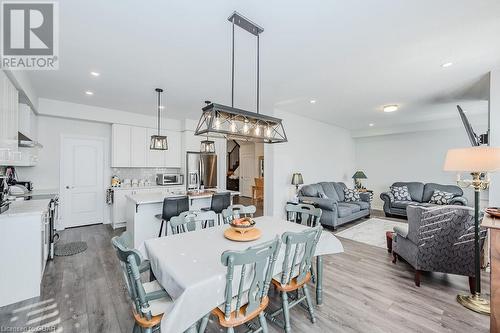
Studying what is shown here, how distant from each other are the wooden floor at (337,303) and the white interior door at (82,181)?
2.05m

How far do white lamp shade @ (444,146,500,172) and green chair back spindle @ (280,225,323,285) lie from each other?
177 cm

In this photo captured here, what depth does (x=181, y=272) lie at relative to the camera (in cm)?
145

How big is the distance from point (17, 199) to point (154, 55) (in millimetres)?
3018

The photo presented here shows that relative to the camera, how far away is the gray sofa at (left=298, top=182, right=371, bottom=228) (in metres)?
4.89

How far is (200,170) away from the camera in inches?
244

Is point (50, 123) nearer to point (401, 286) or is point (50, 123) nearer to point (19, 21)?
point (19, 21)

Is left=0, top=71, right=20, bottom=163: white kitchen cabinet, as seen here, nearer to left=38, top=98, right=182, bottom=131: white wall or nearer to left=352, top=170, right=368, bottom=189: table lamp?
left=38, top=98, right=182, bottom=131: white wall

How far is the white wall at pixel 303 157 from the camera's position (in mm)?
5148

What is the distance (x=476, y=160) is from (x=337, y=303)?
2.06 meters

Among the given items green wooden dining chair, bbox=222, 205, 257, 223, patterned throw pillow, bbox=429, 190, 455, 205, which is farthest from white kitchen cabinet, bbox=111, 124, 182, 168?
patterned throw pillow, bbox=429, 190, 455, 205

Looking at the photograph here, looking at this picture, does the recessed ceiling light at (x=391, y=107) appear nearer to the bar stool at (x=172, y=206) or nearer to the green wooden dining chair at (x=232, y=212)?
the green wooden dining chair at (x=232, y=212)

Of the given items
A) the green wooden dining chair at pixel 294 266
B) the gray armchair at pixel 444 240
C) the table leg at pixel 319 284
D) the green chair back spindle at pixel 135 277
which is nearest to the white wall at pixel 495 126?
the gray armchair at pixel 444 240

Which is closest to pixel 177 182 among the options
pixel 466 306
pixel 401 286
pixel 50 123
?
pixel 50 123

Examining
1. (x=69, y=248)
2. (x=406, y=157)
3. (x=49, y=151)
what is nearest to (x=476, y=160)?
(x=406, y=157)
